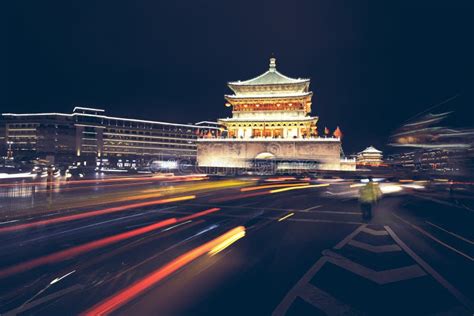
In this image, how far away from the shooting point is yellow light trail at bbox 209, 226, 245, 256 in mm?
5492

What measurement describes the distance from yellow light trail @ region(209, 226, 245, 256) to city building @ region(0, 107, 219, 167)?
6989cm

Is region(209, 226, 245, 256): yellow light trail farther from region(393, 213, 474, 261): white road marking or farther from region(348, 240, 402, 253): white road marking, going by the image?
region(393, 213, 474, 261): white road marking

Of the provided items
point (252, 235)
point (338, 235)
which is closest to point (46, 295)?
point (252, 235)

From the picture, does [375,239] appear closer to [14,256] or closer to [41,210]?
[14,256]

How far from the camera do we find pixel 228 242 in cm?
611

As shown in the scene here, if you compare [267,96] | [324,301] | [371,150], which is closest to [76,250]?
[324,301]

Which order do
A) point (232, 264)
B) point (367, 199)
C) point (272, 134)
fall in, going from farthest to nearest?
point (272, 134)
point (367, 199)
point (232, 264)

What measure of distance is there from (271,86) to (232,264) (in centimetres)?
4027

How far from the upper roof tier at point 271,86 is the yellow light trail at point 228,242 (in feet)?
123

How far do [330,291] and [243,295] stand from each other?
4.07ft

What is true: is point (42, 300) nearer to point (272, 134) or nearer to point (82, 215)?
point (82, 215)

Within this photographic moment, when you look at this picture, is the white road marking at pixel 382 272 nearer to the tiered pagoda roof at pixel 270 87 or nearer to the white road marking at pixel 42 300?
the white road marking at pixel 42 300

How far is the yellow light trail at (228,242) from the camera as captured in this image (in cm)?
549

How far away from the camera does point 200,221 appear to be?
323 inches
